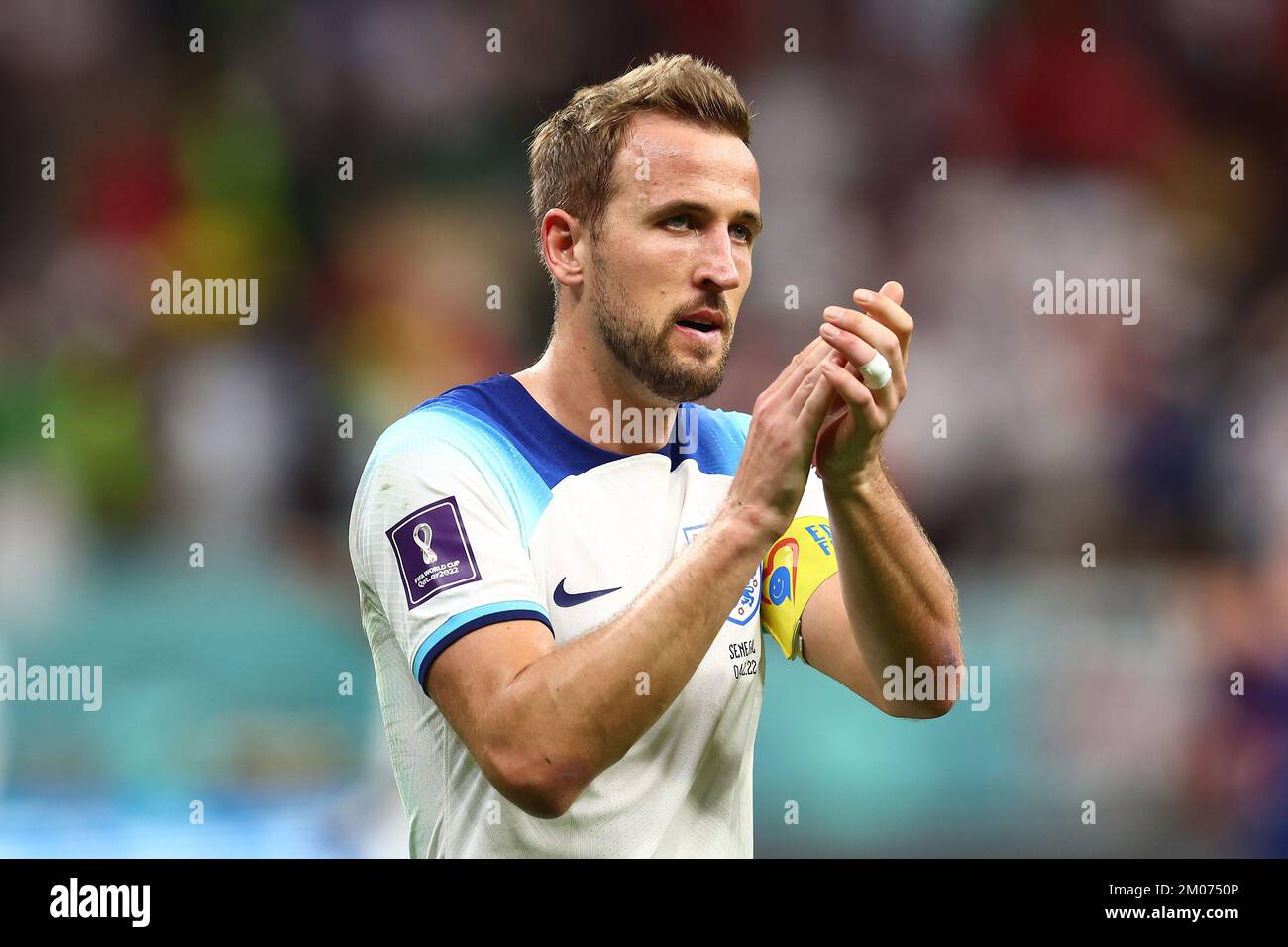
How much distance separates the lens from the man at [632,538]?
7.31ft

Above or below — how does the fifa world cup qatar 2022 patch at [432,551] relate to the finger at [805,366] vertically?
below

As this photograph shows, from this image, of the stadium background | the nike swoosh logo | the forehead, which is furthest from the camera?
the stadium background

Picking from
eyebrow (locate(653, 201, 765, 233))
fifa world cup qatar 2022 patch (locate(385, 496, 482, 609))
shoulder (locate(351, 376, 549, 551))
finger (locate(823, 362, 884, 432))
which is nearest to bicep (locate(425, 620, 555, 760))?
fifa world cup qatar 2022 patch (locate(385, 496, 482, 609))

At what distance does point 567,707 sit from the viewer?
7.11 feet

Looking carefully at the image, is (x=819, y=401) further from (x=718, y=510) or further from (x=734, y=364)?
(x=734, y=364)

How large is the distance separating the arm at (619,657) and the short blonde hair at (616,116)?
2.29ft

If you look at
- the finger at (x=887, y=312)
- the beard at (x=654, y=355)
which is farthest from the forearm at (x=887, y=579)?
the beard at (x=654, y=355)

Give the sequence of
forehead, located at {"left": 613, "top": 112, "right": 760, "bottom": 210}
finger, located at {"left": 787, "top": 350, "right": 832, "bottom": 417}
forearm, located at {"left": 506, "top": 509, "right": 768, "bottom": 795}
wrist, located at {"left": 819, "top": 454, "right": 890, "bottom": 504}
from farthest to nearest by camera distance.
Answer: forehead, located at {"left": 613, "top": 112, "right": 760, "bottom": 210} → wrist, located at {"left": 819, "top": 454, "right": 890, "bottom": 504} → finger, located at {"left": 787, "top": 350, "right": 832, "bottom": 417} → forearm, located at {"left": 506, "top": 509, "right": 768, "bottom": 795}

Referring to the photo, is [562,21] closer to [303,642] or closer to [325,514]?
[325,514]

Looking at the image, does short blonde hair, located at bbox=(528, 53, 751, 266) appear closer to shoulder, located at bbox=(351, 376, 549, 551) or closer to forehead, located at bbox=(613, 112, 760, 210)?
forehead, located at bbox=(613, 112, 760, 210)

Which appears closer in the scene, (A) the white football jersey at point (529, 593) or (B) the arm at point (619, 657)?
(B) the arm at point (619, 657)

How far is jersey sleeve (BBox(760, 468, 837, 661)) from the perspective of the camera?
279 centimetres

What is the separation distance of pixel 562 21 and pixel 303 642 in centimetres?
315

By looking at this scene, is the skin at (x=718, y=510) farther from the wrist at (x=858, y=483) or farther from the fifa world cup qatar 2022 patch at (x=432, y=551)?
the fifa world cup qatar 2022 patch at (x=432, y=551)
